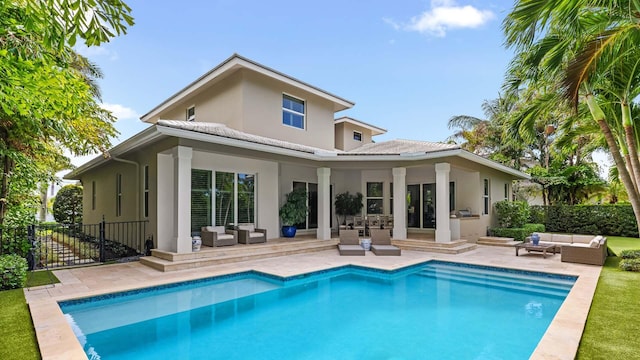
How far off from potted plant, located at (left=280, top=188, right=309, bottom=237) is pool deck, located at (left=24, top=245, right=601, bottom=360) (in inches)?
74.0

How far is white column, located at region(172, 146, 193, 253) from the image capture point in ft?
33.2

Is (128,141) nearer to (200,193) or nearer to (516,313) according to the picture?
(200,193)

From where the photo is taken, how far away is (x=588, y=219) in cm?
1997

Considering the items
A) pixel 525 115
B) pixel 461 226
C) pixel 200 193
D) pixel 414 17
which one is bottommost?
pixel 461 226

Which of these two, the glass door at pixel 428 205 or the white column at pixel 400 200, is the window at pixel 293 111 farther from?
the glass door at pixel 428 205

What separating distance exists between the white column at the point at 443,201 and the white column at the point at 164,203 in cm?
984

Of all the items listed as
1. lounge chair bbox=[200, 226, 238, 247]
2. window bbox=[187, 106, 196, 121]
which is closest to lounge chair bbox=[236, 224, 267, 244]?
lounge chair bbox=[200, 226, 238, 247]

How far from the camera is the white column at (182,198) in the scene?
10117 millimetres

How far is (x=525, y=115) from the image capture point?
457 inches

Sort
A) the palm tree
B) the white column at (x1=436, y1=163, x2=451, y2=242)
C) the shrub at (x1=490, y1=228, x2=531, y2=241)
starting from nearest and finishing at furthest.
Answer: the palm tree → the white column at (x1=436, y1=163, x2=451, y2=242) → the shrub at (x1=490, y1=228, x2=531, y2=241)

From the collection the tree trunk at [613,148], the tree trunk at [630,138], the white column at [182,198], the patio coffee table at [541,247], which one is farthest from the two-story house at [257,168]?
the tree trunk at [630,138]

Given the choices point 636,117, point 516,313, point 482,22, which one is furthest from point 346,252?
point 482,22

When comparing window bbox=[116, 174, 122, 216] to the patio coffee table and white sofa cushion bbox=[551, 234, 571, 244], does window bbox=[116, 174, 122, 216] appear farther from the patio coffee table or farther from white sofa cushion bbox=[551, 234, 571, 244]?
white sofa cushion bbox=[551, 234, 571, 244]

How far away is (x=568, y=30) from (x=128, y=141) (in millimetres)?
11734
